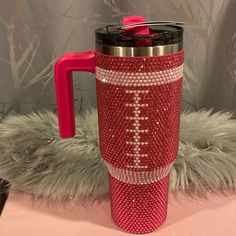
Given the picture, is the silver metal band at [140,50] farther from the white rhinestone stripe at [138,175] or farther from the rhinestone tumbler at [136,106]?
the white rhinestone stripe at [138,175]

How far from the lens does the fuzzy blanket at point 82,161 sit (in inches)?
21.9

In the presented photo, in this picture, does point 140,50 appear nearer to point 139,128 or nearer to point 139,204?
point 139,128

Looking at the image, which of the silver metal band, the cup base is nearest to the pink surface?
the cup base

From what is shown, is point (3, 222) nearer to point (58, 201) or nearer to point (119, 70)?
point (58, 201)

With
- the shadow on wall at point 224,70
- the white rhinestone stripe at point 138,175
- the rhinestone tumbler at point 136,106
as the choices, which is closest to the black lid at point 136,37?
the rhinestone tumbler at point 136,106

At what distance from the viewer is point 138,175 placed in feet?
1.49

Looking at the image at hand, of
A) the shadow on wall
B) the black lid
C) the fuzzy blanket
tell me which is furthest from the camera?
the shadow on wall

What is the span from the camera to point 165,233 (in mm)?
484

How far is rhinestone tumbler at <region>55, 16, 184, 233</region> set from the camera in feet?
1.33

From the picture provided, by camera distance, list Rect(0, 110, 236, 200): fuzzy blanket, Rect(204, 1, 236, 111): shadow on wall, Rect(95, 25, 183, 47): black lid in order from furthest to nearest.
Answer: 1. Rect(204, 1, 236, 111): shadow on wall
2. Rect(0, 110, 236, 200): fuzzy blanket
3. Rect(95, 25, 183, 47): black lid

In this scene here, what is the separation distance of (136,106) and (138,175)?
91 millimetres

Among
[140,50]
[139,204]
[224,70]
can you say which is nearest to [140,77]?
[140,50]

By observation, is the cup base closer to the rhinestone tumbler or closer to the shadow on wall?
the rhinestone tumbler

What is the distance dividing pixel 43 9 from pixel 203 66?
1.04ft
